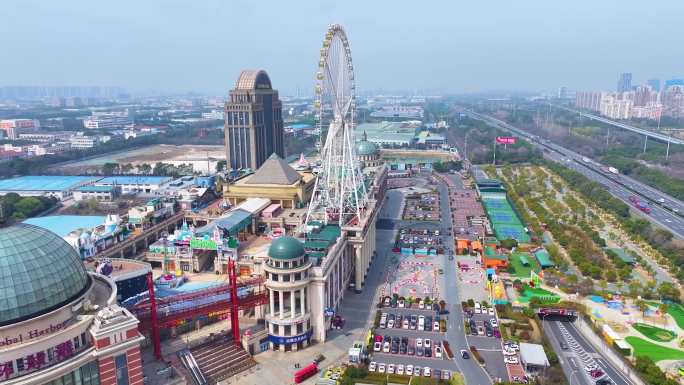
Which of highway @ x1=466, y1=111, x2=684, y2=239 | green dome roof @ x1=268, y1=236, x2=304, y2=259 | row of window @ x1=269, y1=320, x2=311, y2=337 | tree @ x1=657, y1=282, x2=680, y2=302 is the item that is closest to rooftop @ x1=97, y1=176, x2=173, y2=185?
green dome roof @ x1=268, y1=236, x2=304, y2=259

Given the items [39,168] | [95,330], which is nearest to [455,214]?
[95,330]

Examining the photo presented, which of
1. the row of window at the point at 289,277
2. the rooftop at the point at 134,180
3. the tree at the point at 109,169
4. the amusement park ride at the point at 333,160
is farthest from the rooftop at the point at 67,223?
the tree at the point at 109,169

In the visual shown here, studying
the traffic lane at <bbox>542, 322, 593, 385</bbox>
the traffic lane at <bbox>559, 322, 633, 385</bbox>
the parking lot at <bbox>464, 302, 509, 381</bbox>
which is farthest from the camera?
the parking lot at <bbox>464, 302, 509, 381</bbox>

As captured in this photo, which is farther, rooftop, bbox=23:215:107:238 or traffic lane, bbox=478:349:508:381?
rooftop, bbox=23:215:107:238

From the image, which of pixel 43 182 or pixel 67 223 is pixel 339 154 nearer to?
pixel 67 223

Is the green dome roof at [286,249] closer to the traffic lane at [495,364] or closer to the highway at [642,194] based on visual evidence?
the traffic lane at [495,364]

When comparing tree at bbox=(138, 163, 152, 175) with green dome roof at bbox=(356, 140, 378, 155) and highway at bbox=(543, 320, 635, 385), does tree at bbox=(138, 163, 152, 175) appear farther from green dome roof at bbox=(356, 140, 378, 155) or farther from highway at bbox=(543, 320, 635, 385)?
highway at bbox=(543, 320, 635, 385)

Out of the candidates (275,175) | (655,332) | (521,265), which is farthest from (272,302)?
(275,175)
